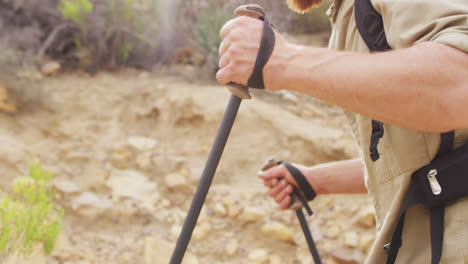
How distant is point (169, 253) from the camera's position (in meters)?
2.13

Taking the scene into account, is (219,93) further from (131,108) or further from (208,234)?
(208,234)

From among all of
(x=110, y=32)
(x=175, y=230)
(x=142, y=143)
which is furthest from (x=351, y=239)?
(x=110, y=32)

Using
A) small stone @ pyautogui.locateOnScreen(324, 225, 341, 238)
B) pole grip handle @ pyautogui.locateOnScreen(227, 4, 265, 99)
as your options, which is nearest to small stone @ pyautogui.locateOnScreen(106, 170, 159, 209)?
small stone @ pyautogui.locateOnScreen(324, 225, 341, 238)

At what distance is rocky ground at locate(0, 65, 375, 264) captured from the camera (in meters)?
2.31

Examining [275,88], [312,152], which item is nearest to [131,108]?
[312,152]

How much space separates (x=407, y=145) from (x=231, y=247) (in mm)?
1603

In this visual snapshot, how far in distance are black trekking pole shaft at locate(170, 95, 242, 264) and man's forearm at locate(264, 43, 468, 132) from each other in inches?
11.9

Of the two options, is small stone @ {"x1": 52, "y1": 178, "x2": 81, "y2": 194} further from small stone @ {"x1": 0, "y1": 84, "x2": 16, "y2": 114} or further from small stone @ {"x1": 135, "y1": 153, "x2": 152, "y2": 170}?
small stone @ {"x1": 0, "y1": 84, "x2": 16, "y2": 114}

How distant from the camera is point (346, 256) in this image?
228cm

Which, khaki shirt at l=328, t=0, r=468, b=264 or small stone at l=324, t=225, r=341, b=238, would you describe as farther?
small stone at l=324, t=225, r=341, b=238

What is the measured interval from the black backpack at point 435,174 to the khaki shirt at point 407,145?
0.02 meters

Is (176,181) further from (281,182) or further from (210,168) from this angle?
(210,168)

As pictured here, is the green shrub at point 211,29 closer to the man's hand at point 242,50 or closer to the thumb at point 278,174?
the thumb at point 278,174

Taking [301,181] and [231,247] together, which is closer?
[301,181]
